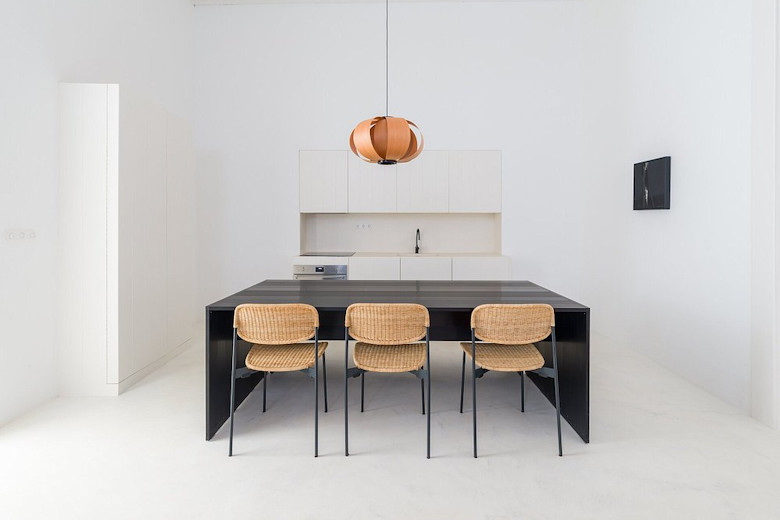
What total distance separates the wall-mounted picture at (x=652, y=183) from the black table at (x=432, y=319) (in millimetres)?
1448

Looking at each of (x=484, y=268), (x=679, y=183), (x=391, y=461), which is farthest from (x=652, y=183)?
(x=391, y=461)

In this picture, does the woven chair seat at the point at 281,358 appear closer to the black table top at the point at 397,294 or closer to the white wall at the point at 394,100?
the black table top at the point at 397,294

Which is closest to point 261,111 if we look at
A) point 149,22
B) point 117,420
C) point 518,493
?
point 149,22

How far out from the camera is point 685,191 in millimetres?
3674

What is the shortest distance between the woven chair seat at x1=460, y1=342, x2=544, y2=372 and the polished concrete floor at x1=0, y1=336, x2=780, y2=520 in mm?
434

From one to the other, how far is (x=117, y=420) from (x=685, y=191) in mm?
4365

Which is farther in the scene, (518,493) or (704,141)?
(704,141)

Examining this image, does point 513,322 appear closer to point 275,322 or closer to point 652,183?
point 275,322

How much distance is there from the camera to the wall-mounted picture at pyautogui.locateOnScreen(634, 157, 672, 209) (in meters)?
3.83

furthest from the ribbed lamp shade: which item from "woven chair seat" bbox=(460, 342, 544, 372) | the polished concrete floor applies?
the polished concrete floor

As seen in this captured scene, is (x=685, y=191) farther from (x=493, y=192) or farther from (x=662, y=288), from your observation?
(x=493, y=192)

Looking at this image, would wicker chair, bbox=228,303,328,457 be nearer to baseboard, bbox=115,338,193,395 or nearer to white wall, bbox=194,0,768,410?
baseboard, bbox=115,338,193,395

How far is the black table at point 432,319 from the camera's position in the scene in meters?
2.67

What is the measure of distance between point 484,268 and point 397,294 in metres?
2.38
